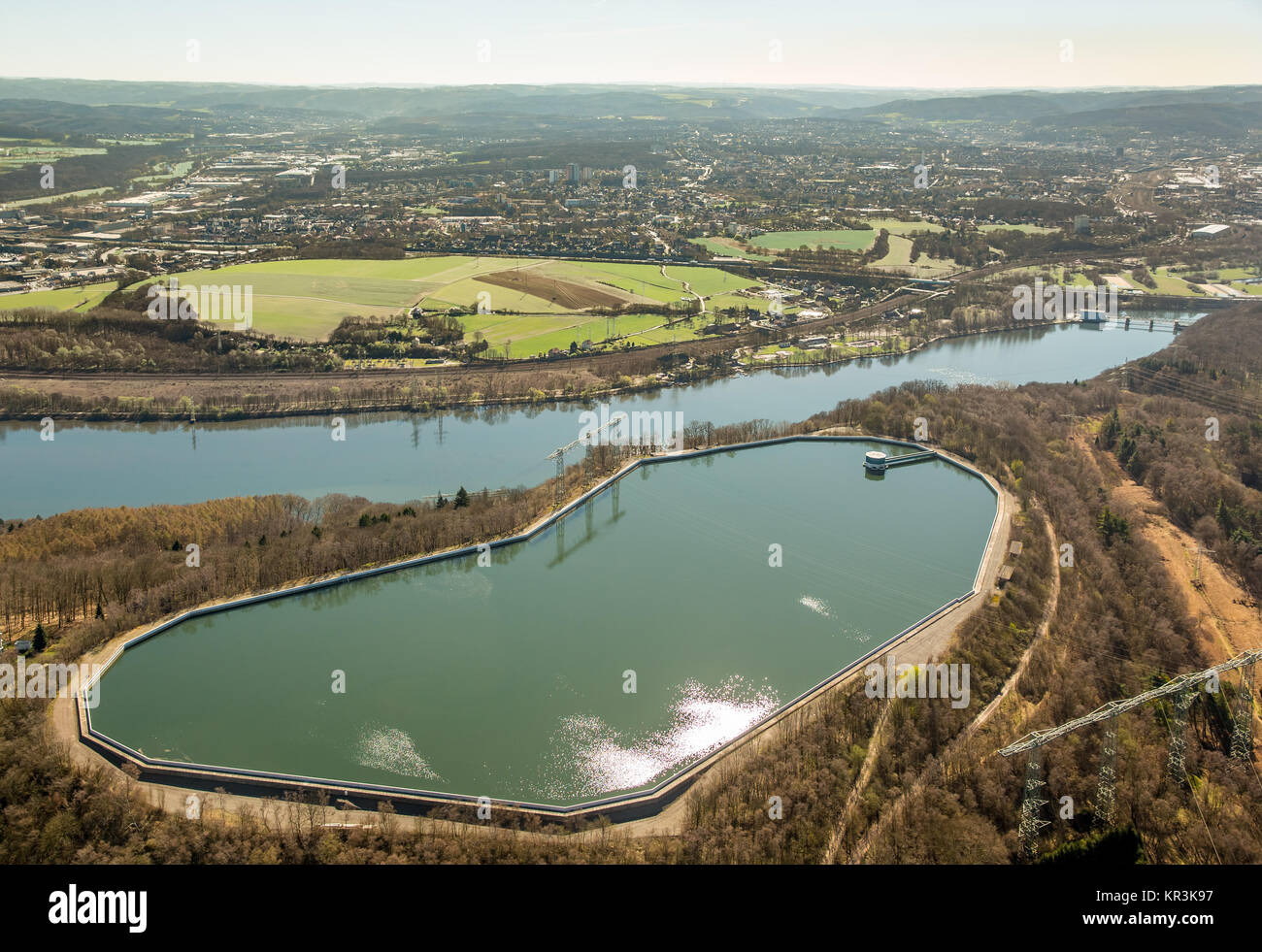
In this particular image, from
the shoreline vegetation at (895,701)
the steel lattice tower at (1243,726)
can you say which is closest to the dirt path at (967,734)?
the shoreline vegetation at (895,701)

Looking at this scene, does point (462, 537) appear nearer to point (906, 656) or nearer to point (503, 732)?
point (503, 732)

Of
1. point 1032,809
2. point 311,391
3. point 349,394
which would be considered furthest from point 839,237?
point 1032,809

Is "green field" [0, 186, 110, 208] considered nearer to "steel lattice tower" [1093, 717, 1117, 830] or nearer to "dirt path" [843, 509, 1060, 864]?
"dirt path" [843, 509, 1060, 864]

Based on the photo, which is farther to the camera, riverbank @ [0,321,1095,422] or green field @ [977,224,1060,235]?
green field @ [977,224,1060,235]

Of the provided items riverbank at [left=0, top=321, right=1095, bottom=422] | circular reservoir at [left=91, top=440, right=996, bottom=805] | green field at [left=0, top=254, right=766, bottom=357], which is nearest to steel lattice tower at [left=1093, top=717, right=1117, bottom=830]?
circular reservoir at [left=91, top=440, right=996, bottom=805]

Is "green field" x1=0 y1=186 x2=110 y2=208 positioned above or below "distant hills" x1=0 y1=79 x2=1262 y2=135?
below

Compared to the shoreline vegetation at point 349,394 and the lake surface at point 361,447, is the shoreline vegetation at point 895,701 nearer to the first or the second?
the lake surface at point 361,447
